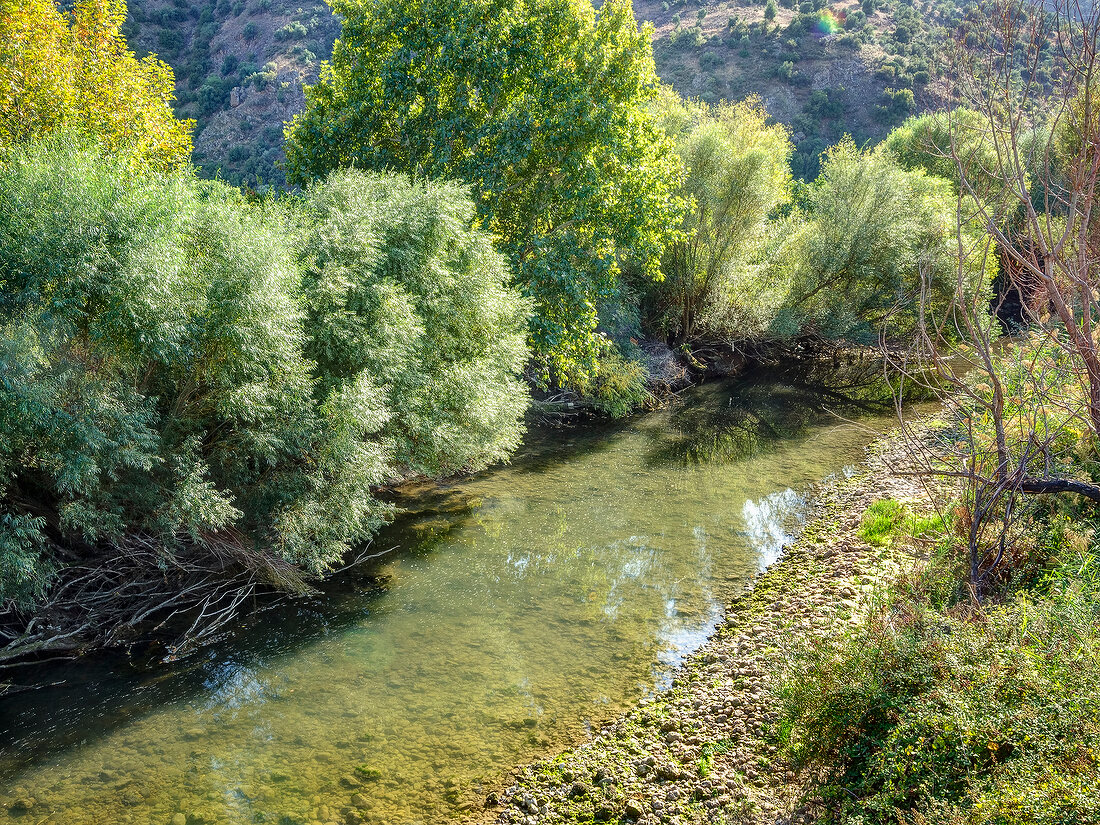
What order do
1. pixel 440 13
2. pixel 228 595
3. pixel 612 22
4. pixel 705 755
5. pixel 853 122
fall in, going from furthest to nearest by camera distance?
pixel 853 122, pixel 612 22, pixel 440 13, pixel 228 595, pixel 705 755

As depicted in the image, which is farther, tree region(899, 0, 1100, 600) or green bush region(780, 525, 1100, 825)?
tree region(899, 0, 1100, 600)

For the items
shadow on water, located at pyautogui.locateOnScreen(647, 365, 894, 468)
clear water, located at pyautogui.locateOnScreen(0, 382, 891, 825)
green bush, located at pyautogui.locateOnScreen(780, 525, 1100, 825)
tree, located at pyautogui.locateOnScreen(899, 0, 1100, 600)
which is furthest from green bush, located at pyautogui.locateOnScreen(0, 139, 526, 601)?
shadow on water, located at pyautogui.locateOnScreen(647, 365, 894, 468)

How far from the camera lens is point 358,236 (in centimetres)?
1338

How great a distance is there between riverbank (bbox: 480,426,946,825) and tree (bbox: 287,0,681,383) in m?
10.9

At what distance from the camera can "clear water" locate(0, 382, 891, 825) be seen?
7.86m

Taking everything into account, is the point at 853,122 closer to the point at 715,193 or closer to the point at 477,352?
the point at 715,193

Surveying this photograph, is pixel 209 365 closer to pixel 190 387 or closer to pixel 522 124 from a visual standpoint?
pixel 190 387

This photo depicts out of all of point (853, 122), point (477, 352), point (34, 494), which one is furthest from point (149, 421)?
point (853, 122)

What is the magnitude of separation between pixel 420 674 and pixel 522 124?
15.1 meters

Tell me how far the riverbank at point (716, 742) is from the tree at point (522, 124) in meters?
10.9

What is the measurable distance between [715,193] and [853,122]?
5217 cm

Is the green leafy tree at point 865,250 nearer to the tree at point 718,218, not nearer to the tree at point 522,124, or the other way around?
the tree at point 718,218

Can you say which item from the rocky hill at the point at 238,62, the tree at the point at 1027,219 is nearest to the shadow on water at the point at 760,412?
the tree at the point at 1027,219

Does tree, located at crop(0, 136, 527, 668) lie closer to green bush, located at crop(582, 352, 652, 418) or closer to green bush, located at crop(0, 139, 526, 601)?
green bush, located at crop(0, 139, 526, 601)
